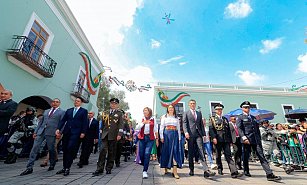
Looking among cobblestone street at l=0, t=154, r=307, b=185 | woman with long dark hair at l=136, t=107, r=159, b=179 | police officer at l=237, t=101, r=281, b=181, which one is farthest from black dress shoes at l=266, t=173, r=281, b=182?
woman with long dark hair at l=136, t=107, r=159, b=179

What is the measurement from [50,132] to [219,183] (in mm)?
4549

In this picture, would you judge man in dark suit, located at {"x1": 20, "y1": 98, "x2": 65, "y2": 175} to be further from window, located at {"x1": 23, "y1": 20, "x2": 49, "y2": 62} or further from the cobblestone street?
window, located at {"x1": 23, "y1": 20, "x2": 49, "y2": 62}

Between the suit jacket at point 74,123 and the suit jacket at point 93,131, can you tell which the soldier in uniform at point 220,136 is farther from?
the suit jacket at point 93,131

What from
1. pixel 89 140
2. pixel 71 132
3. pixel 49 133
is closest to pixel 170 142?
pixel 71 132

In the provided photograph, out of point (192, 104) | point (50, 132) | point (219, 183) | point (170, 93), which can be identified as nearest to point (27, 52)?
point (50, 132)

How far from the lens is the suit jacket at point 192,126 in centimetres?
424

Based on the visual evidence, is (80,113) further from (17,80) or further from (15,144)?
(17,80)

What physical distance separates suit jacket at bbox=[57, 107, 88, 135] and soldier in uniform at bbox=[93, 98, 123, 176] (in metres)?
0.57

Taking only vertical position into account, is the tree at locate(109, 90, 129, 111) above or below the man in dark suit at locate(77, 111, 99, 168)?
above

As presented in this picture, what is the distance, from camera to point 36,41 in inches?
314

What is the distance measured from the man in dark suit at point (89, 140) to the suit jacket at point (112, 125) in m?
1.81

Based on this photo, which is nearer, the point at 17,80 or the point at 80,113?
the point at 80,113

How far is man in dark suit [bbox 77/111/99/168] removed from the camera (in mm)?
5552

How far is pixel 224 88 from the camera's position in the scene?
18406 mm
